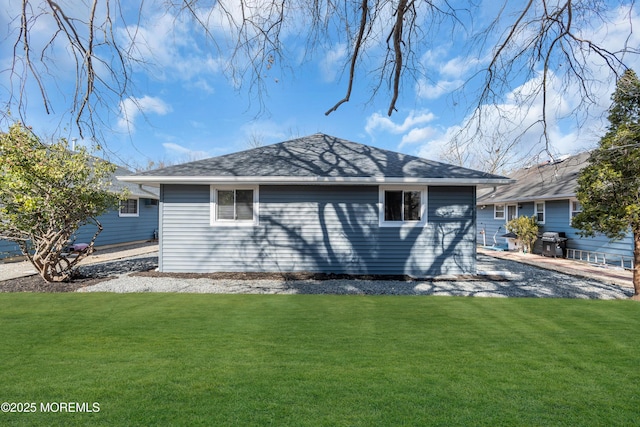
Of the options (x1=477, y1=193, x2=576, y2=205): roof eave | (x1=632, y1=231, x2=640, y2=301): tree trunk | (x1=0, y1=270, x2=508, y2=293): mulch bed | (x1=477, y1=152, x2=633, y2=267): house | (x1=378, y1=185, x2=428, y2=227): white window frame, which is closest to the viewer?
(x1=632, y1=231, x2=640, y2=301): tree trunk

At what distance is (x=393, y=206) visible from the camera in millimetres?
8359

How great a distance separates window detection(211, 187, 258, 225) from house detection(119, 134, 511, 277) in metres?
0.03

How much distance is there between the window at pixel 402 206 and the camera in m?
8.31

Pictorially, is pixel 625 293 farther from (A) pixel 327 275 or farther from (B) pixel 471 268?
(A) pixel 327 275

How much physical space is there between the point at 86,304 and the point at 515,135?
7.39m

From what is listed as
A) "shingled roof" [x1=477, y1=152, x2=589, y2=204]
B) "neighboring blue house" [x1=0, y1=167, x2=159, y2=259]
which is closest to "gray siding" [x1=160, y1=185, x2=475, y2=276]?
"shingled roof" [x1=477, y1=152, x2=589, y2=204]

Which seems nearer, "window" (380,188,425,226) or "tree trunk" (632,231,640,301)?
"tree trunk" (632,231,640,301)

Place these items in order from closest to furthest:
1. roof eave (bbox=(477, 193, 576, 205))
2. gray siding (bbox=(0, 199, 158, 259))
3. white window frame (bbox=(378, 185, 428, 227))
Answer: white window frame (bbox=(378, 185, 428, 227)), roof eave (bbox=(477, 193, 576, 205)), gray siding (bbox=(0, 199, 158, 259))

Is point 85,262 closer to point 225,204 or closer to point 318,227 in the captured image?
point 225,204

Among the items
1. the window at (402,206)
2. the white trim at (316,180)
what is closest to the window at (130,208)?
the white trim at (316,180)

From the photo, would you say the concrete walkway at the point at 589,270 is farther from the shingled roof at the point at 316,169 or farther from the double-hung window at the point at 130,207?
the double-hung window at the point at 130,207

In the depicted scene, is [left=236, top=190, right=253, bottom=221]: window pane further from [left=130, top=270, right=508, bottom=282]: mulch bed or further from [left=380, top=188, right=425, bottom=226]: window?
[left=380, top=188, right=425, bottom=226]: window

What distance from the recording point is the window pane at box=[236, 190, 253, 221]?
836 cm

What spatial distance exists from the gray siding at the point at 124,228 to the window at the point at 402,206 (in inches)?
428
